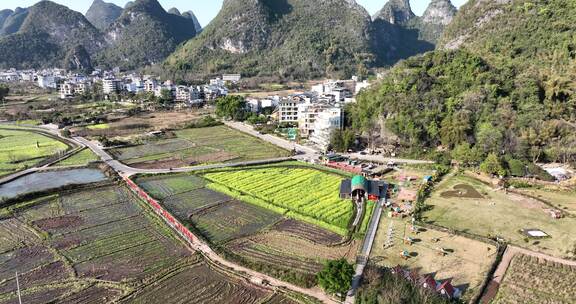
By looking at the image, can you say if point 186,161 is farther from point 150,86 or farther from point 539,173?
point 150,86

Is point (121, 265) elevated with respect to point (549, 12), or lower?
lower

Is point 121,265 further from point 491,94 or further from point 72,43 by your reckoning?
point 72,43

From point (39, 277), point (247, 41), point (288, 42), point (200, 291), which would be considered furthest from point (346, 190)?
point (247, 41)

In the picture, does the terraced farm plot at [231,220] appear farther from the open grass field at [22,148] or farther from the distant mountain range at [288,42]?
the distant mountain range at [288,42]

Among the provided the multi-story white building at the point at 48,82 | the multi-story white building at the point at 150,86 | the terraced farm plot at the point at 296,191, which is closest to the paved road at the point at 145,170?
the terraced farm plot at the point at 296,191

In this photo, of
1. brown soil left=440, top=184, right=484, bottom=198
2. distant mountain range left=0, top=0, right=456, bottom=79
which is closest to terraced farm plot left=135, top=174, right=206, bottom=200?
brown soil left=440, top=184, right=484, bottom=198

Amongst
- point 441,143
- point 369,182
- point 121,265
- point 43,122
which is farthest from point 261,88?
point 121,265

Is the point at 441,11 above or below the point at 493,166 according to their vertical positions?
above
